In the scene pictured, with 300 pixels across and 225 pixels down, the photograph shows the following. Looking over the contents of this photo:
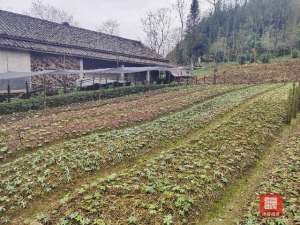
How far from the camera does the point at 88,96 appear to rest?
803 inches

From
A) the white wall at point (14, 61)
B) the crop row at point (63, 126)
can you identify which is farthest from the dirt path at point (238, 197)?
the white wall at point (14, 61)

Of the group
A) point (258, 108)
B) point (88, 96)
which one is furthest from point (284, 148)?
point (88, 96)

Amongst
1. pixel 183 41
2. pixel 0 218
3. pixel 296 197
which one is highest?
pixel 183 41

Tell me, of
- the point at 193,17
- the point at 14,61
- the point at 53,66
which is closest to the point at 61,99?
the point at 14,61

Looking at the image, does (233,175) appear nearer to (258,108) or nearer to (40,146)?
(40,146)

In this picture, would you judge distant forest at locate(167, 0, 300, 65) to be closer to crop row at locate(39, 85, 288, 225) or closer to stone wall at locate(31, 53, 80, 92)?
stone wall at locate(31, 53, 80, 92)

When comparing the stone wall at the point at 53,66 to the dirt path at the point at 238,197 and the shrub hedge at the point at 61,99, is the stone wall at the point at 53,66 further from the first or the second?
the dirt path at the point at 238,197

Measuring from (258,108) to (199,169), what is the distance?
28.1 feet

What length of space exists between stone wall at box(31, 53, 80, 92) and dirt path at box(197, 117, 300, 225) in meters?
18.1

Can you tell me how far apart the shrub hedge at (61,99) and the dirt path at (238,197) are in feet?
42.1

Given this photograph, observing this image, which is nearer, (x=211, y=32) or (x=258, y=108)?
(x=258, y=108)

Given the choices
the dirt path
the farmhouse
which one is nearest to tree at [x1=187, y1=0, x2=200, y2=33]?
the farmhouse

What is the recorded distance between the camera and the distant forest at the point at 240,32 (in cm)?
5134

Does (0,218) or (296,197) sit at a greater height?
(296,197)
